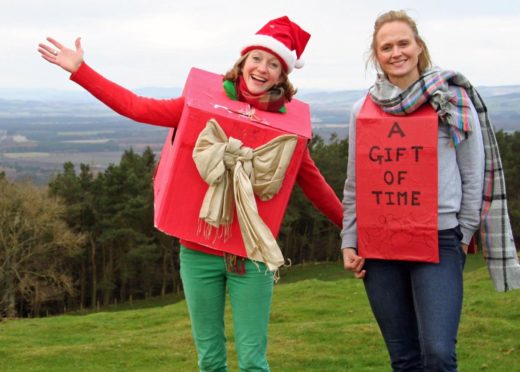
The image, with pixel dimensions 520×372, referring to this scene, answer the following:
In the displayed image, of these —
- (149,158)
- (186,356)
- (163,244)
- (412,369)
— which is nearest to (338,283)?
(186,356)

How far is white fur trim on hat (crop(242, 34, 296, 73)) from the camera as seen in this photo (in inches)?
171

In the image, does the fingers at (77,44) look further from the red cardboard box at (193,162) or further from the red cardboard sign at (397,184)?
the red cardboard sign at (397,184)

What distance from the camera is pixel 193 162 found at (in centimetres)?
418

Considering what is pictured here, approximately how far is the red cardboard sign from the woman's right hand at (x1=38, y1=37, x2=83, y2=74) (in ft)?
5.49

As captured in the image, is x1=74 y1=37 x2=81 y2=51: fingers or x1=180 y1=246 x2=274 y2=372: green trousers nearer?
x1=180 y1=246 x2=274 y2=372: green trousers

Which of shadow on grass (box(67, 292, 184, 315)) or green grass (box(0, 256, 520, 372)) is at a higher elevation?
green grass (box(0, 256, 520, 372))

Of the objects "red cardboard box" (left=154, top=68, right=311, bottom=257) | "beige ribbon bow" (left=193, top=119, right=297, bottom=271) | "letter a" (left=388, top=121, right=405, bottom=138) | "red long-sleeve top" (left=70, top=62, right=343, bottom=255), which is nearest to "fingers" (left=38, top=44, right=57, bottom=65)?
"red long-sleeve top" (left=70, top=62, right=343, bottom=255)

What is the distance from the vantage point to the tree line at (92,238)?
3538 cm

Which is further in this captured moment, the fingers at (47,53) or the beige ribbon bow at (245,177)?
the fingers at (47,53)

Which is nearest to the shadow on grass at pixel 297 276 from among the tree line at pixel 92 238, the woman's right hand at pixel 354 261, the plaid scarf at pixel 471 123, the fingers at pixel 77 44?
the tree line at pixel 92 238

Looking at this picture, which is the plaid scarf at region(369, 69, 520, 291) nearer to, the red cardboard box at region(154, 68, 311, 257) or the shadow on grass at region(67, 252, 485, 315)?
the red cardboard box at region(154, 68, 311, 257)

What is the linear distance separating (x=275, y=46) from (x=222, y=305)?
1.57 meters

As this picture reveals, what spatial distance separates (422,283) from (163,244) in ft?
123

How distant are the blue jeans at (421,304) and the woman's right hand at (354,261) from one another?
4 cm
